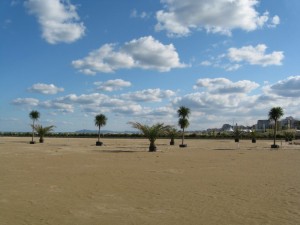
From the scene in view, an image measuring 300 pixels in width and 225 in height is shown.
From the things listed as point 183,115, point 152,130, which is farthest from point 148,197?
point 183,115

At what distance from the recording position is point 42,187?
12.1 metres

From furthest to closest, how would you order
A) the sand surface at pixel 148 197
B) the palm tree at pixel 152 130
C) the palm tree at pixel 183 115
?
the palm tree at pixel 183 115
the palm tree at pixel 152 130
the sand surface at pixel 148 197

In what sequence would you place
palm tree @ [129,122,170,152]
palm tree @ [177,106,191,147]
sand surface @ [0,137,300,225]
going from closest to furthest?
sand surface @ [0,137,300,225] → palm tree @ [129,122,170,152] → palm tree @ [177,106,191,147]

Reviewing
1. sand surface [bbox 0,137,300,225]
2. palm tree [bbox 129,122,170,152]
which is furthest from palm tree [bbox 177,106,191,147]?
sand surface [bbox 0,137,300,225]

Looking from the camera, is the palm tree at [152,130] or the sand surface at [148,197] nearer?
the sand surface at [148,197]

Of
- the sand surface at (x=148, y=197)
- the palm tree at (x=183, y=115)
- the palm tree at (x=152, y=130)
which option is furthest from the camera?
the palm tree at (x=183, y=115)

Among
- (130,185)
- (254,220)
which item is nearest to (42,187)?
(130,185)

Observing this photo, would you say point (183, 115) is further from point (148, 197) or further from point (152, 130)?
point (148, 197)

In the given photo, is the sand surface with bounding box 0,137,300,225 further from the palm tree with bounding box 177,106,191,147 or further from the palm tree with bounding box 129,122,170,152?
the palm tree with bounding box 177,106,191,147

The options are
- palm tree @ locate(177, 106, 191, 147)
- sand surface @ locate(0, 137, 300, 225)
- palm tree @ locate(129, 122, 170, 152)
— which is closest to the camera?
sand surface @ locate(0, 137, 300, 225)

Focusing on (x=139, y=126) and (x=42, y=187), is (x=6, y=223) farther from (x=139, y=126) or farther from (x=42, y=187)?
(x=139, y=126)

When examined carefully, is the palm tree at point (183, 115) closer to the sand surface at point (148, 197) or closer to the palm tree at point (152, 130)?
the palm tree at point (152, 130)

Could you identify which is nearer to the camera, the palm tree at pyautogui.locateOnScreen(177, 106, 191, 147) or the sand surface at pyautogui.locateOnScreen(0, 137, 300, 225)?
the sand surface at pyautogui.locateOnScreen(0, 137, 300, 225)

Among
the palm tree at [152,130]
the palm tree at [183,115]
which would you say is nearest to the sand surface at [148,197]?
the palm tree at [152,130]
